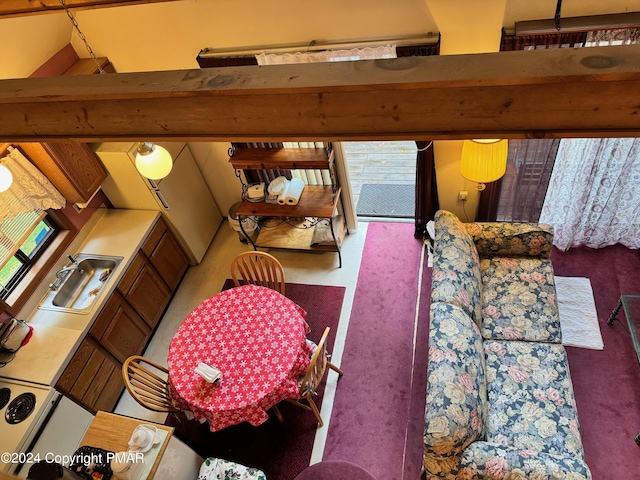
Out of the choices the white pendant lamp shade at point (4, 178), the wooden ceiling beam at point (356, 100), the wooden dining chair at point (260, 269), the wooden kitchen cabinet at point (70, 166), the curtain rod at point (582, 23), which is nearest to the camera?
the wooden ceiling beam at point (356, 100)

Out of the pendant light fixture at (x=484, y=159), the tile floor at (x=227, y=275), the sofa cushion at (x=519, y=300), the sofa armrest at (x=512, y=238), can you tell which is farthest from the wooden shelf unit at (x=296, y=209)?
the sofa cushion at (x=519, y=300)

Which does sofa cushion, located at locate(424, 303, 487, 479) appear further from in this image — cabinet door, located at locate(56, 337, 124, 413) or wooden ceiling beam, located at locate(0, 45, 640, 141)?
cabinet door, located at locate(56, 337, 124, 413)

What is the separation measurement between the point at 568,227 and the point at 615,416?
1466mm

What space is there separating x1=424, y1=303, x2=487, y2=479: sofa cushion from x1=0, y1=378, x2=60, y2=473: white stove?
7.45 ft

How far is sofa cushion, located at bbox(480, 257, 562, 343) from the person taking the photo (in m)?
3.17

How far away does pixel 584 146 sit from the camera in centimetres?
326

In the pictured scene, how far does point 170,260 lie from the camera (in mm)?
4203

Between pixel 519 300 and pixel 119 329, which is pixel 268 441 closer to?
pixel 119 329

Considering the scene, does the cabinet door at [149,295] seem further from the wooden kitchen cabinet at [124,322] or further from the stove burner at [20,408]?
the stove burner at [20,408]

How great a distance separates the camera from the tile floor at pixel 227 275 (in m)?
3.99

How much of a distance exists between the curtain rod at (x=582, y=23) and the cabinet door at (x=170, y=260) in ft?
10.2

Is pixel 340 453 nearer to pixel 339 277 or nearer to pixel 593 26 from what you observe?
pixel 339 277

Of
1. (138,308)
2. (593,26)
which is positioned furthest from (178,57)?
(593,26)

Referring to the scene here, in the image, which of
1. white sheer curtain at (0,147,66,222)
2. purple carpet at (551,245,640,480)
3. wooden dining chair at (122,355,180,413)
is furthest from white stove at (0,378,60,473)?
purple carpet at (551,245,640,480)
